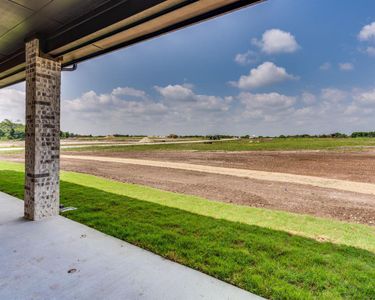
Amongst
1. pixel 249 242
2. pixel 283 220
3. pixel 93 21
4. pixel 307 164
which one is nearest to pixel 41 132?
pixel 93 21

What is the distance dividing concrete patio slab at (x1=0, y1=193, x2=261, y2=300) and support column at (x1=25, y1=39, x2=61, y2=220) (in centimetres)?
84

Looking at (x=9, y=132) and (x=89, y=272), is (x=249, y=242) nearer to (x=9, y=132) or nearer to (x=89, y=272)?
(x=89, y=272)

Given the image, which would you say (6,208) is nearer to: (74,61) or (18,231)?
(18,231)

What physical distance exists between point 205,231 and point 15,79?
7.62 m

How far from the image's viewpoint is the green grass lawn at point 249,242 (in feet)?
9.21

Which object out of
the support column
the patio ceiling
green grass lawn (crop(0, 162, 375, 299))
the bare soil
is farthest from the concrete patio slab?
the bare soil

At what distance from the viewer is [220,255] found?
3.43 m

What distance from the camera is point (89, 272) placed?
2.92 metres

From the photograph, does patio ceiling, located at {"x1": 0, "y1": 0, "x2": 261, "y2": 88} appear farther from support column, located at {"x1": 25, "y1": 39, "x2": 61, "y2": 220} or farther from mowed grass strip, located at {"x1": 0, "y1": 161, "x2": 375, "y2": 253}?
mowed grass strip, located at {"x1": 0, "y1": 161, "x2": 375, "y2": 253}

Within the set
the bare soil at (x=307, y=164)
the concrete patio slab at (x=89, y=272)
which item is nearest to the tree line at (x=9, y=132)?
the bare soil at (x=307, y=164)

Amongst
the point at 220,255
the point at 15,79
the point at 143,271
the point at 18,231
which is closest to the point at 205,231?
the point at 220,255

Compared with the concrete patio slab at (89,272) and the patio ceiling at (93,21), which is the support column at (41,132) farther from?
the concrete patio slab at (89,272)

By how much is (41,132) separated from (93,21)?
2423 millimetres

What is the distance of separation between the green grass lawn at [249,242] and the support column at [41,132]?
688 millimetres
